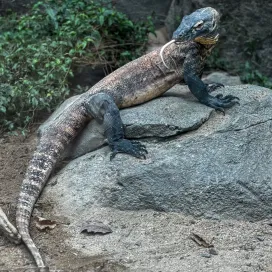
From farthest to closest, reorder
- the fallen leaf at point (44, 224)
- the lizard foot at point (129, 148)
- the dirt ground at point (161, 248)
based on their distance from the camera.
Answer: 1. the lizard foot at point (129, 148)
2. the fallen leaf at point (44, 224)
3. the dirt ground at point (161, 248)

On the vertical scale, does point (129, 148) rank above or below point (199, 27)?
below

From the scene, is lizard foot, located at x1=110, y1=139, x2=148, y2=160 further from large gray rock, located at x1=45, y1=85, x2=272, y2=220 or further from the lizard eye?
the lizard eye

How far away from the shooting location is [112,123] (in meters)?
6.44

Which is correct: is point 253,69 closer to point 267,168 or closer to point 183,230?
point 267,168

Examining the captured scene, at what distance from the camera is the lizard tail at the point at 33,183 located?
5613 mm

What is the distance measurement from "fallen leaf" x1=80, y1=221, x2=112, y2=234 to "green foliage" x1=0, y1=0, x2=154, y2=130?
2753mm

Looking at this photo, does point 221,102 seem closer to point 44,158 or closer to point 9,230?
point 44,158

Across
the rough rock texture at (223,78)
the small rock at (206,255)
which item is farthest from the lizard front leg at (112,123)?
the rough rock texture at (223,78)

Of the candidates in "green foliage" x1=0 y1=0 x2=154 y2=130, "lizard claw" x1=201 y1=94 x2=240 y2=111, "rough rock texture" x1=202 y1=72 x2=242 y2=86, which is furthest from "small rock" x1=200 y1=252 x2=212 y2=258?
"rough rock texture" x1=202 y1=72 x2=242 y2=86

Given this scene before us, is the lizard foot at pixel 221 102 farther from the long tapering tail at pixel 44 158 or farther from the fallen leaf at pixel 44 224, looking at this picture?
the fallen leaf at pixel 44 224

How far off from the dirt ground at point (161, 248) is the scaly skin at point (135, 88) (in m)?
0.61

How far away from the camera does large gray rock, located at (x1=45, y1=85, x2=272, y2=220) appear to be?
593 cm

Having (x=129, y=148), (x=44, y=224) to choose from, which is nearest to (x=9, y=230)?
(x=44, y=224)

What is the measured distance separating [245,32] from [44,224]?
4.78 m
